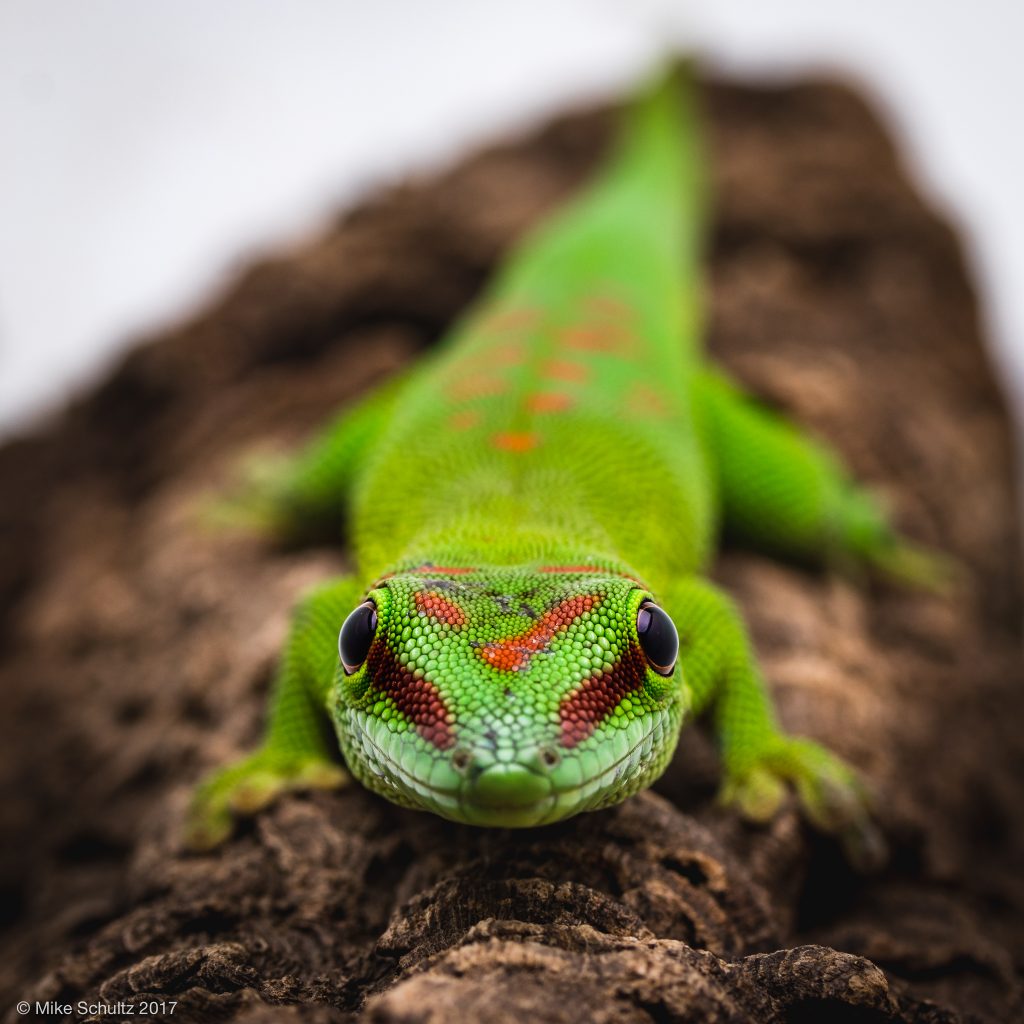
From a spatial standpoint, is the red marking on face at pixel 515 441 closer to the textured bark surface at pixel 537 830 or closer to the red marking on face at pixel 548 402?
the red marking on face at pixel 548 402

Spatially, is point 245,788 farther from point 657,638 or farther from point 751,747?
point 751,747

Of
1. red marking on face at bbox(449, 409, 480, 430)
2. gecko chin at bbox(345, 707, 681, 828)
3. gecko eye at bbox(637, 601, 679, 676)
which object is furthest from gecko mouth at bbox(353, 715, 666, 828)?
red marking on face at bbox(449, 409, 480, 430)

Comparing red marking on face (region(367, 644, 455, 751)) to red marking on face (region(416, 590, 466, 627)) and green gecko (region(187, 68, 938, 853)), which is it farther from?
red marking on face (region(416, 590, 466, 627))

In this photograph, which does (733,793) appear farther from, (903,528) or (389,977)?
(903,528)

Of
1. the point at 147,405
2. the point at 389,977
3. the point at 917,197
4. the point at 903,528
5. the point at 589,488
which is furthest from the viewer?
the point at 917,197

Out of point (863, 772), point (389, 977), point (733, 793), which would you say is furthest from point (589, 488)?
point (389, 977)

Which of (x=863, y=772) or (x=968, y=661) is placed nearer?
(x=863, y=772)

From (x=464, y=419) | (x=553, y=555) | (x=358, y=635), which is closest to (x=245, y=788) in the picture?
(x=358, y=635)

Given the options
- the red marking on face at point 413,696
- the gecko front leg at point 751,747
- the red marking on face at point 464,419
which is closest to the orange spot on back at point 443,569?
the red marking on face at point 413,696
